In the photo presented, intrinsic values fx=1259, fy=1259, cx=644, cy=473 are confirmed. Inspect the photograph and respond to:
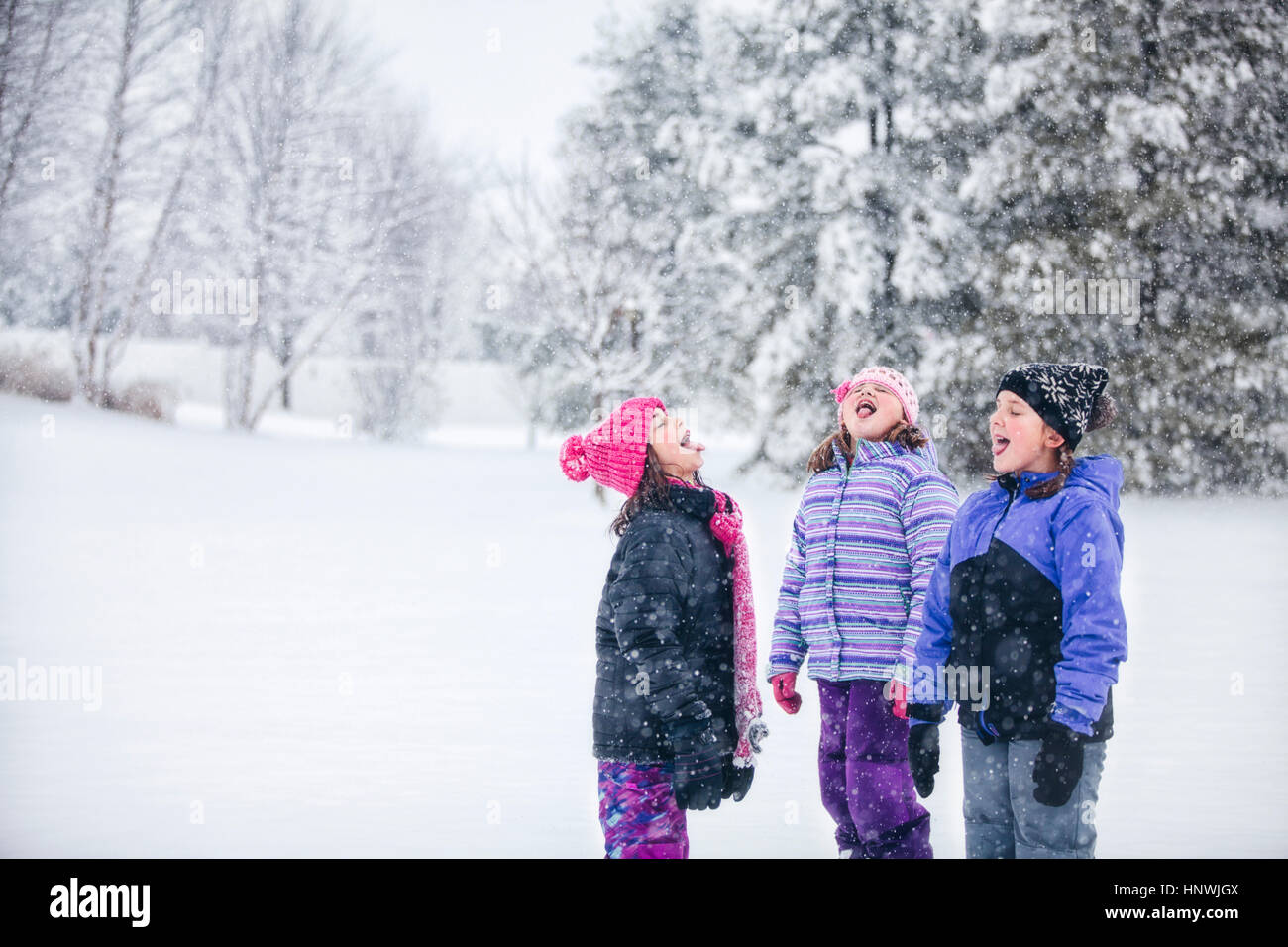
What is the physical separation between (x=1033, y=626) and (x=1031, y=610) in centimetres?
4

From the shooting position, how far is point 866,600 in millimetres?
3756

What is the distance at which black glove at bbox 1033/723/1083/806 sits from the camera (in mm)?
3059

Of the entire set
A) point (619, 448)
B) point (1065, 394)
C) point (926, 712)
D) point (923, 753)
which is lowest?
A: point (923, 753)

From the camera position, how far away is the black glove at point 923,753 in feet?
11.4

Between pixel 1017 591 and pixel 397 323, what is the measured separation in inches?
1168

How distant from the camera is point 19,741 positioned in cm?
599

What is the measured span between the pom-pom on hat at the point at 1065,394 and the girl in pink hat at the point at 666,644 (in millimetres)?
844

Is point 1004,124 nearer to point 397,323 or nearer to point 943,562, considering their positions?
point 397,323

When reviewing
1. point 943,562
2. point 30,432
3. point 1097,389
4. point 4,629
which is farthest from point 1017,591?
point 30,432

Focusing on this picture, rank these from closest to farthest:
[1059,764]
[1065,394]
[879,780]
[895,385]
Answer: [1059,764] → [1065,394] → [879,780] → [895,385]

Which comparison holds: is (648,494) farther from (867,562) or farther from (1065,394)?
(1065,394)

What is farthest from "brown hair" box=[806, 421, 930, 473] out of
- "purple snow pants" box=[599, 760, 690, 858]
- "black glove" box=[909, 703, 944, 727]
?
"purple snow pants" box=[599, 760, 690, 858]

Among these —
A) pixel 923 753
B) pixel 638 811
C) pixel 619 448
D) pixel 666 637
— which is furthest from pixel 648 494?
pixel 923 753

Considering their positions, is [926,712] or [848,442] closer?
[926,712]
